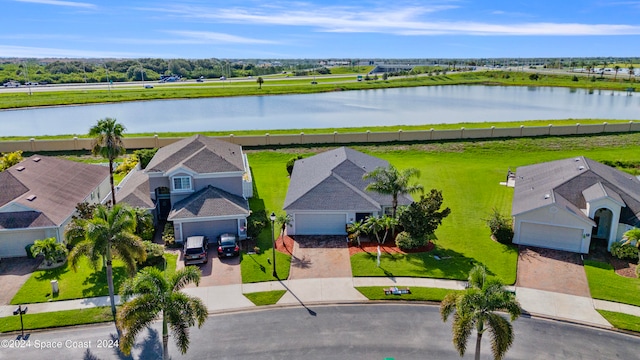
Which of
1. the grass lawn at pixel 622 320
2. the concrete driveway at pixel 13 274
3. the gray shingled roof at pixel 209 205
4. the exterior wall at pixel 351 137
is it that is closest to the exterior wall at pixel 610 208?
the grass lawn at pixel 622 320

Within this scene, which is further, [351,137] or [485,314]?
[351,137]

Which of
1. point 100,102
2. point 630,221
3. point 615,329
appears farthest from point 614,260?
point 100,102

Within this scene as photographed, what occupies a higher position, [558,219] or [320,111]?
[320,111]

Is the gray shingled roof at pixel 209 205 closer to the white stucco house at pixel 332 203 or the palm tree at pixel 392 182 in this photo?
the white stucco house at pixel 332 203

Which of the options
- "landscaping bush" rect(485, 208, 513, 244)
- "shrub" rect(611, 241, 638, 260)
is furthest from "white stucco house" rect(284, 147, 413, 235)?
"shrub" rect(611, 241, 638, 260)

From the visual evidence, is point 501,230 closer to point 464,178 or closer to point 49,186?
Answer: point 464,178

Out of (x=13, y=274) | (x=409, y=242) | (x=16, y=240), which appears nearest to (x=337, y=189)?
(x=409, y=242)

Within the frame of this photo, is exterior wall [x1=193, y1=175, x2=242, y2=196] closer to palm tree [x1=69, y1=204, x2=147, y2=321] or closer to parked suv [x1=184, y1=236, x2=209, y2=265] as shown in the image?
parked suv [x1=184, y1=236, x2=209, y2=265]
